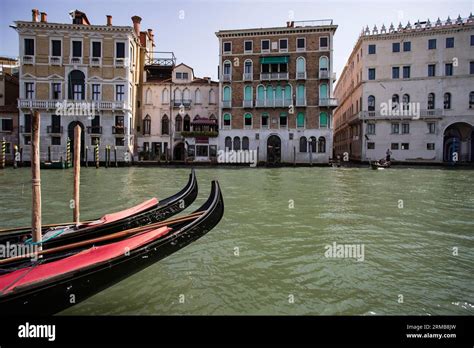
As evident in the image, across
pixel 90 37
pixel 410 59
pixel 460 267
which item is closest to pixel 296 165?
pixel 410 59

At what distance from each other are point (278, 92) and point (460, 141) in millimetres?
17904

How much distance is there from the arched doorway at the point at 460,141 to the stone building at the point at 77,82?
99.1 ft

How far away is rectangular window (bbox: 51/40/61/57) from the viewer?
26.6 metres

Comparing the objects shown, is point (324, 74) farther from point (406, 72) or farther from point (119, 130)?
point (119, 130)

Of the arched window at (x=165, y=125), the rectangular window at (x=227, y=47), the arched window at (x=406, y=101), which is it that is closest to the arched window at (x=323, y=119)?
the arched window at (x=406, y=101)

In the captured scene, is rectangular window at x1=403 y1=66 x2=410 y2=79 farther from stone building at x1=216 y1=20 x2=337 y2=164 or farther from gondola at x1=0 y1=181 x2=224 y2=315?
gondola at x1=0 y1=181 x2=224 y2=315

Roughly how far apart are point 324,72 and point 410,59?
848cm

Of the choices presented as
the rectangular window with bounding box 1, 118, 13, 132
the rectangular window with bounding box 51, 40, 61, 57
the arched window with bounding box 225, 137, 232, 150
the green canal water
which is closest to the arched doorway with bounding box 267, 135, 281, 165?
the arched window with bounding box 225, 137, 232, 150

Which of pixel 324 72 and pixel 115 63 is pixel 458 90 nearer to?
pixel 324 72

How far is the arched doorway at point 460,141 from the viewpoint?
28234mm

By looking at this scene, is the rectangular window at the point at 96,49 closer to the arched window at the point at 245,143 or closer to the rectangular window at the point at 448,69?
the arched window at the point at 245,143

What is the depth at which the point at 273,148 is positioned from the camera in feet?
95.4

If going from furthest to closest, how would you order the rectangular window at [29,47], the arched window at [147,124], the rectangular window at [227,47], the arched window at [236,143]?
the arched window at [147,124] < the rectangular window at [227,47] < the arched window at [236,143] < the rectangular window at [29,47]

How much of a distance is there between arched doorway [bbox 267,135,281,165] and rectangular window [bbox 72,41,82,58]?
1874cm
